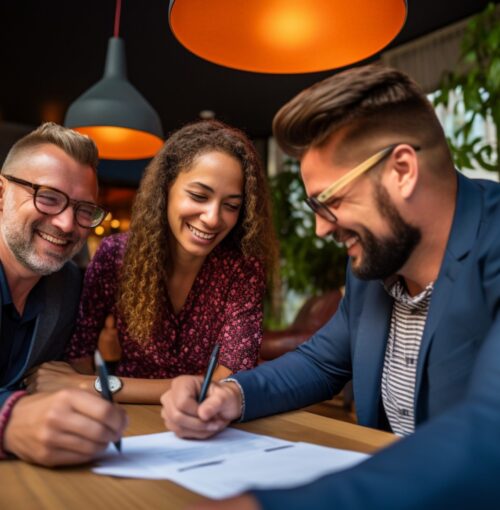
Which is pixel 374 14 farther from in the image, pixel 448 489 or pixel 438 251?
pixel 448 489

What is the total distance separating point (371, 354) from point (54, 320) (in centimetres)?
87

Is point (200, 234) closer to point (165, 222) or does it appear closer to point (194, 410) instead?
point (165, 222)

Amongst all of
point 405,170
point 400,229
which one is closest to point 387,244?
point 400,229

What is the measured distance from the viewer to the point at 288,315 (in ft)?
25.5

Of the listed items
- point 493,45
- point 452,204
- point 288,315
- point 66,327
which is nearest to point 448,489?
point 452,204

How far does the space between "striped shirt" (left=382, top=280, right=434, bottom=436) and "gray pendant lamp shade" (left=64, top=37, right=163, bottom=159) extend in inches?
87.6

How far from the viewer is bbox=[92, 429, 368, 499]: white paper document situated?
2.52 ft

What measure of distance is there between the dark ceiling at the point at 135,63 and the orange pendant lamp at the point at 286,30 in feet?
12.3

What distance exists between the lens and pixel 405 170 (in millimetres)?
1075

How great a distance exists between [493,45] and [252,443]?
2.82m

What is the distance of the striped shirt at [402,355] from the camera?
48.2 inches

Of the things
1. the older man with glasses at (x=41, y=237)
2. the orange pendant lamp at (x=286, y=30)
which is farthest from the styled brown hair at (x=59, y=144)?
the orange pendant lamp at (x=286, y=30)

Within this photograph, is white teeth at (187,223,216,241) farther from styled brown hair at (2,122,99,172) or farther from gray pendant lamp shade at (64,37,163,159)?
gray pendant lamp shade at (64,37,163,159)

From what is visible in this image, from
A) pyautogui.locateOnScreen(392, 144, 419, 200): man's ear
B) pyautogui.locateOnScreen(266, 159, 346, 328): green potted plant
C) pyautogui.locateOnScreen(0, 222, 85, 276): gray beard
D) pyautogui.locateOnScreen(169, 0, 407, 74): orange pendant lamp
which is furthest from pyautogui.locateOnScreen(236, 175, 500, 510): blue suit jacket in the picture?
pyautogui.locateOnScreen(266, 159, 346, 328): green potted plant
